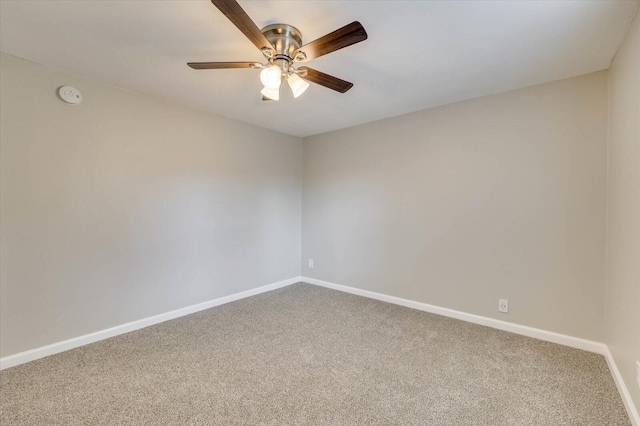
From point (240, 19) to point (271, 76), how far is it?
43cm

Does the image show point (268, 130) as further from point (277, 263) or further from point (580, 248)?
point (580, 248)

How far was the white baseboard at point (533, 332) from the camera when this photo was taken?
170 centimetres

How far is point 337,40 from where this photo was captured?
4.92 ft

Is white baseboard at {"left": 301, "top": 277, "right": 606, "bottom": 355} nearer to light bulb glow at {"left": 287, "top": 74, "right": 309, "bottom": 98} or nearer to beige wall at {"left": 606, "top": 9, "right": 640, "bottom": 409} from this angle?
beige wall at {"left": 606, "top": 9, "right": 640, "bottom": 409}

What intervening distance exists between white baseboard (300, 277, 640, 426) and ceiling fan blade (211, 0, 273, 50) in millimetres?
2829

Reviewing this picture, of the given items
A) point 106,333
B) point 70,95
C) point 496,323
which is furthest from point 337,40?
point 106,333

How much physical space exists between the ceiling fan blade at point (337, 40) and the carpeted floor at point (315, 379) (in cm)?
205

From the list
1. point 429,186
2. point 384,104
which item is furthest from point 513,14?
point 429,186

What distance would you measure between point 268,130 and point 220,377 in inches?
120

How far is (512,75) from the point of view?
235 cm

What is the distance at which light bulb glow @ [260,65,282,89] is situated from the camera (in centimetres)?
176

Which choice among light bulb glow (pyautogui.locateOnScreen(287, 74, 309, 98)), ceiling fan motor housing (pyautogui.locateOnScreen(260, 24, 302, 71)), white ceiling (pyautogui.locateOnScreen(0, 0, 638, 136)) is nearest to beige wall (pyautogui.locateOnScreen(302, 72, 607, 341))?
white ceiling (pyautogui.locateOnScreen(0, 0, 638, 136))

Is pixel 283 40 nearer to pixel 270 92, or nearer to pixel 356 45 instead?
pixel 270 92

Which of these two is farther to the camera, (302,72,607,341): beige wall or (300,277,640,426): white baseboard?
(302,72,607,341): beige wall
